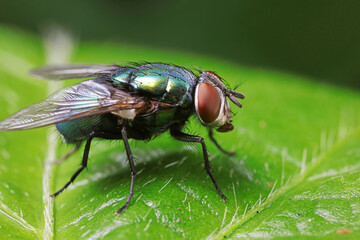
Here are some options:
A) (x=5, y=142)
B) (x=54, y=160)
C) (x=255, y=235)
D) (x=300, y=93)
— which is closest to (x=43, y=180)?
(x=54, y=160)

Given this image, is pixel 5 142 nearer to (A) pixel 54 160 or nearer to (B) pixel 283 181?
(A) pixel 54 160

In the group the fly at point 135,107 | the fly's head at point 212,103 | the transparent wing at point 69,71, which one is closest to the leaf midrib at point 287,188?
the fly at point 135,107

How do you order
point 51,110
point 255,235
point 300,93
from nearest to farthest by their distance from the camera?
1. point 255,235
2. point 51,110
3. point 300,93

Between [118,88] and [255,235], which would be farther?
[118,88]

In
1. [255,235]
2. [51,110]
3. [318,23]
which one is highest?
[318,23]

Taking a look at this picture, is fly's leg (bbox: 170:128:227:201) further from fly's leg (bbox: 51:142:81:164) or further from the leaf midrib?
fly's leg (bbox: 51:142:81:164)

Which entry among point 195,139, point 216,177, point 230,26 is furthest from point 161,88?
point 230,26

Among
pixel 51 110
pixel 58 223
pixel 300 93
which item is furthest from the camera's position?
pixel 300 93
